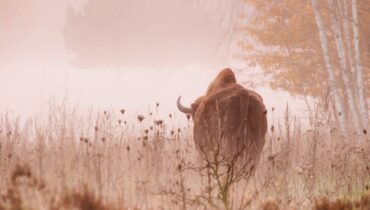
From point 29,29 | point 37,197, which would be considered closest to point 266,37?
point 37,197

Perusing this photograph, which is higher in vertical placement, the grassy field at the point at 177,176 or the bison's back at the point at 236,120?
the bison's back at the point at 236,120

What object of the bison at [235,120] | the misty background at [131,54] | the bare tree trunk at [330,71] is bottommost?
the bison at [235,120]

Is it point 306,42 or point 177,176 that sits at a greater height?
point 306,42

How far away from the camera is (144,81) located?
60844 millimetres

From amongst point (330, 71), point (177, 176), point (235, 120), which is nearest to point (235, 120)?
point (235, 120)

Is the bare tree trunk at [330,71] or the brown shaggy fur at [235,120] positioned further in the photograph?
the bare tree trunk at [330,71]

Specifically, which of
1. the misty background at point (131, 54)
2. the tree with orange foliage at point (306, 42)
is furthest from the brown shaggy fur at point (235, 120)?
the misty background at point (131, 54)

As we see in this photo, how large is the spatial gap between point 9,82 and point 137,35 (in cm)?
1580

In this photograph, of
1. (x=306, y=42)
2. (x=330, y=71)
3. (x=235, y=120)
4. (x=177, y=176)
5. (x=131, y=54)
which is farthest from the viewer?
(x=131, y=54)

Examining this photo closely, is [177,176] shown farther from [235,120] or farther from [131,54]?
[131,54]

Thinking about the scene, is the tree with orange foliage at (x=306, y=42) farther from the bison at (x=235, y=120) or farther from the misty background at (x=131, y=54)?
the misty background at (x=131, y=54)

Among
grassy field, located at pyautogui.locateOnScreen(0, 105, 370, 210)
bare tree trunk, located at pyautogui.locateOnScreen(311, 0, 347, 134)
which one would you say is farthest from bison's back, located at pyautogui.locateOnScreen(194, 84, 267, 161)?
bare tree trunk, located at pyautogui.locateOnScreen(311, 0, 347, 134)

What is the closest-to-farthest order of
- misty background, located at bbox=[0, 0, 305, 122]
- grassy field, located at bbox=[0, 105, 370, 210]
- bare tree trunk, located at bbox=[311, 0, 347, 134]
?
grassy field, located at bbox=[0, 105, 370, 210] → bare tree trunk, located at bbox=[311, 0, 347, 134] → misty background, located at bbox=[0, 0, 305, 122]

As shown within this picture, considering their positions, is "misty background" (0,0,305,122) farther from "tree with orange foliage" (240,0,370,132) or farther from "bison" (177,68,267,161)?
"bison" (177,68,267,161)
